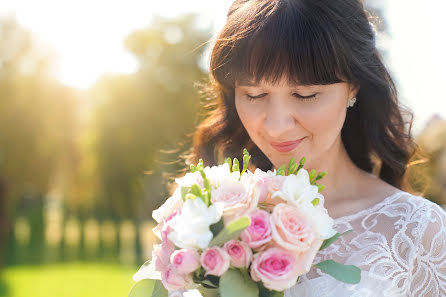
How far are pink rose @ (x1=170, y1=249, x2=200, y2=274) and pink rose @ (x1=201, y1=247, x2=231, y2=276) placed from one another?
0.11 feet

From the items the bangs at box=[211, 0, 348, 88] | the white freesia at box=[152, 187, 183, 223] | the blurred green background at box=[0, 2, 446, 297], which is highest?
the bangs at box=[211, 0, 348, 88]

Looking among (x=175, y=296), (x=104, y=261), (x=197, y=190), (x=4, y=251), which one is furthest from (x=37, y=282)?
(x=197, y=190)

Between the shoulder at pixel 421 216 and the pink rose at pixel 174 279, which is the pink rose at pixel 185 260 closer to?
the pink rose at pixel 174 279

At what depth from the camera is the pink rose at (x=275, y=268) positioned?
2.00 metres

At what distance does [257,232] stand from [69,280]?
19482 mm

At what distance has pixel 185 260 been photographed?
2.00 metres

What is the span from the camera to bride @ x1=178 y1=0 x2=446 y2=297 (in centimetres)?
279

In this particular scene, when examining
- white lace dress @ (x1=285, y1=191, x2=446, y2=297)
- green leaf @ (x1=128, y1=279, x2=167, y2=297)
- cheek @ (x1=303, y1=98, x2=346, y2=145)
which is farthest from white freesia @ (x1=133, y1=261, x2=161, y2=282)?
cheek @ (x1=303, y1=98, x2=346, y2=145)

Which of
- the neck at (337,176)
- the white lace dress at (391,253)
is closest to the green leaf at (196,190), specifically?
the white lace dress at (391,253)

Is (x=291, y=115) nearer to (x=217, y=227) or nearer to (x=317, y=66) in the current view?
(x=317, y=66)

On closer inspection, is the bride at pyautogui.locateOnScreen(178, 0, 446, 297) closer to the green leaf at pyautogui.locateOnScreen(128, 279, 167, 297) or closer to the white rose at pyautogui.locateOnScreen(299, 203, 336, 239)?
the white rose at pyautogui.locateOnScreen(299, 203, 336, 239)

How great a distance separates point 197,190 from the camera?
2.10 metres

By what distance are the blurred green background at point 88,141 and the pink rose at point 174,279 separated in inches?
521

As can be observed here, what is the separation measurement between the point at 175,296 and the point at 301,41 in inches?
61.9
